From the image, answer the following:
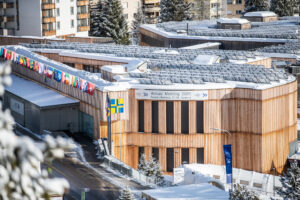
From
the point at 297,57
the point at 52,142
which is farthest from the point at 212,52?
the point at 52,142

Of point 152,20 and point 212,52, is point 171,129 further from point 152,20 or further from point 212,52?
point 152,20

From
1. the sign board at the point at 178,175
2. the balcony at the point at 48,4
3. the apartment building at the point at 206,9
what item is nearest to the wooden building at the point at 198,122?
the sign board at the point at 178,175

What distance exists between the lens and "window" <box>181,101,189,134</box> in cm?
5462

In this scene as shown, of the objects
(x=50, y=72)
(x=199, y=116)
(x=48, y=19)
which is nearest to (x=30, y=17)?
(x=48, y=19)

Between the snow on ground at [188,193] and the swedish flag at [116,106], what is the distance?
14391 millimetres

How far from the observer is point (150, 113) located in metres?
55.7

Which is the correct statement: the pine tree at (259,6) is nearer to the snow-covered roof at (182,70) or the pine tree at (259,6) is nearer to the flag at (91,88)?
the snow-covered roof at (182,70)

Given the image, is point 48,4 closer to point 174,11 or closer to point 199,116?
point 174,11

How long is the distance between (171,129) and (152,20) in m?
125

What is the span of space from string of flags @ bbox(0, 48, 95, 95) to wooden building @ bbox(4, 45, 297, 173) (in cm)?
153

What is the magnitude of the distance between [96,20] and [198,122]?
91.0 m

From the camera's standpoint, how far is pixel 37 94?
64.6 m

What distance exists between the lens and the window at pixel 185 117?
179 feet

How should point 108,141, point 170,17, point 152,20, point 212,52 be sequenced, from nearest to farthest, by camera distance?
point 108,141 < point 212,52 < point 170,17 < point 152,20
